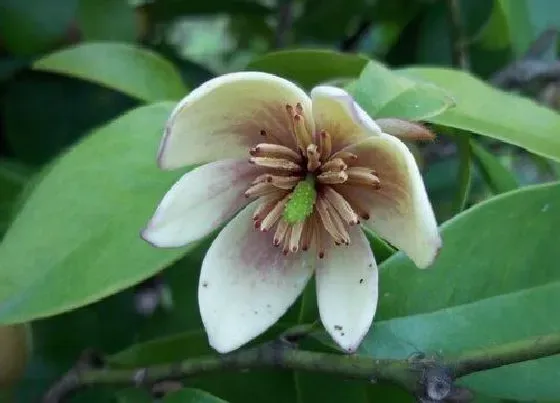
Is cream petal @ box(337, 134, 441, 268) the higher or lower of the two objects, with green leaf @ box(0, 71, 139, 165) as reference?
higher

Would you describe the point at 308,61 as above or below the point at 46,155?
above

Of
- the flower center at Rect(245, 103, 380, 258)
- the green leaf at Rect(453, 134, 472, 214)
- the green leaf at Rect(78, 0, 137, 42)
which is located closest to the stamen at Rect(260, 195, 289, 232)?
the flower center at Rect(245, 103, 380, 258)

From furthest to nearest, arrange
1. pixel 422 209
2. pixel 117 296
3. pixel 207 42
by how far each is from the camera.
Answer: pixel 207 42
pixel 117 296
pixel 422 209

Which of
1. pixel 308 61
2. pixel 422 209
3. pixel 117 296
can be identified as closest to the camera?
pixel 422 209

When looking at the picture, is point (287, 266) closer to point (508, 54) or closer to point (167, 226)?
point (167, 226)

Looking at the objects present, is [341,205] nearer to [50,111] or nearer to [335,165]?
[335,165]

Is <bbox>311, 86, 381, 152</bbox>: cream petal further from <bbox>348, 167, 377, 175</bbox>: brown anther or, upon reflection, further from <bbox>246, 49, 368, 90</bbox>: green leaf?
<bbox>246, 49, 368, 90</bbox>: green leaf

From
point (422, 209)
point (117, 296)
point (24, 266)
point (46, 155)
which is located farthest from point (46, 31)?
point (422, 209)

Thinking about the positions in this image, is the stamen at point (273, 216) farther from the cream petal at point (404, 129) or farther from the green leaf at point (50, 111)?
the green leaf at point (50, 111)

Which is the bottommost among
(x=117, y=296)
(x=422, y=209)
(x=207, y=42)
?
(x=207, y=42)
